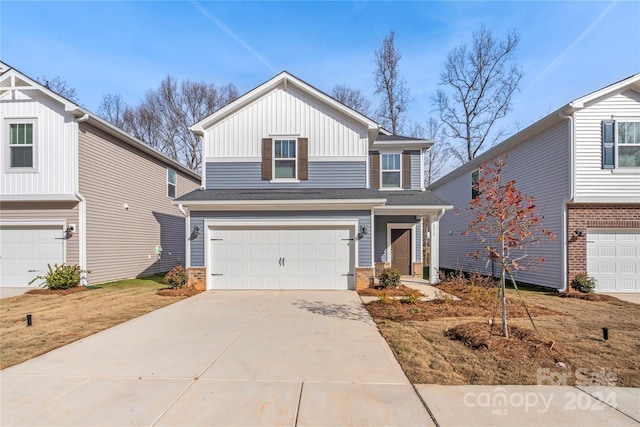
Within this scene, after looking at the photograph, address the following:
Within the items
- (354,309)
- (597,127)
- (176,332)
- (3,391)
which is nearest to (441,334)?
(354,309)

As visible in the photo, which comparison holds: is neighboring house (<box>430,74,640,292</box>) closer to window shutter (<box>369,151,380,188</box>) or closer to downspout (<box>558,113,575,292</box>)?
downspout (<box>558,113,575,292</box>)

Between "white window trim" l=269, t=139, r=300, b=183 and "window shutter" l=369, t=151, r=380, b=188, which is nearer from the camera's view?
"white window trim" l=269, t=139, r=300, b=183

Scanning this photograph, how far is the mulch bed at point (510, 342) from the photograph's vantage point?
4.67 meters

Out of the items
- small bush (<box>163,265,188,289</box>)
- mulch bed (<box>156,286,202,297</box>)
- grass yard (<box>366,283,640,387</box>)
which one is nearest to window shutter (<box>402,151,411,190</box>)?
grass yard (<box>366,283,640,387</box>)

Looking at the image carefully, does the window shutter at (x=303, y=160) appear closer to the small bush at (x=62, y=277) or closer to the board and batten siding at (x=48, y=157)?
the board and batten siding at (x=48, y=157)

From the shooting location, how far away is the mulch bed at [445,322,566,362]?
4.67 meters

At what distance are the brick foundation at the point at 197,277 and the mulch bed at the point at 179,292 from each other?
0.23 metres

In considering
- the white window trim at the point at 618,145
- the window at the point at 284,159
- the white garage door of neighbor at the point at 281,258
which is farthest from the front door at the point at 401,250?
the white window trim at the point at 618,145

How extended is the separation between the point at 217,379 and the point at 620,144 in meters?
13.1

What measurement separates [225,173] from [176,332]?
6670mm

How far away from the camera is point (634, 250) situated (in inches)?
409

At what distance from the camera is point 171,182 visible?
16.8m

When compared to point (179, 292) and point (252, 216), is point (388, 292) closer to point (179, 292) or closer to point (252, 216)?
point (252, 216)

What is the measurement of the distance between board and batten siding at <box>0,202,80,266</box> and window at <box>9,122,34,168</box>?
1.38m
